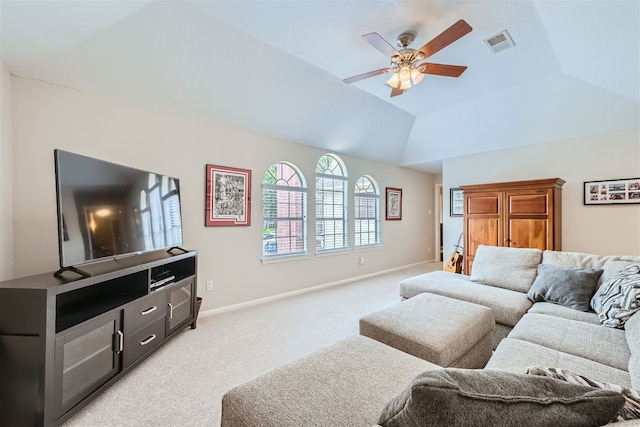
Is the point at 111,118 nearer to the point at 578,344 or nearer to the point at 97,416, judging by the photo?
the point at 97,416

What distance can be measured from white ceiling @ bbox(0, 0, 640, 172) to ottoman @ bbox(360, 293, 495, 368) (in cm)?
240

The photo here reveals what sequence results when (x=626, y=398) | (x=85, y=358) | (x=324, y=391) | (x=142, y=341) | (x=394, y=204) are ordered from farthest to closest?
(x=394, y=204) < (x=142, y=341) < (x=85, y=358) < (x=324, y=391) < (x=626, y=398)

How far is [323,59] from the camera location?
9.53 ft

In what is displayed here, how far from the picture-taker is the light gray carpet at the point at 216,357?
171 cm

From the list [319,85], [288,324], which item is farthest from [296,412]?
[319,85]

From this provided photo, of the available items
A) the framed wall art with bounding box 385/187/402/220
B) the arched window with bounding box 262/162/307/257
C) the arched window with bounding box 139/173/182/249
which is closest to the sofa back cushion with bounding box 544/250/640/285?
the arched window with bounding box 262/162/307/257

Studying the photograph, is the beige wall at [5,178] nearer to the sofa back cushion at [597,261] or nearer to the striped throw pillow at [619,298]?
the striped throw pillow at [619,298]

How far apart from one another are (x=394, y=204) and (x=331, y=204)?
5.80 feet

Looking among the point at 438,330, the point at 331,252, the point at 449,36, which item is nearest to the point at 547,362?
the point at 438,330

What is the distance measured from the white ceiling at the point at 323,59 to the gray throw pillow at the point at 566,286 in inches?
78.2

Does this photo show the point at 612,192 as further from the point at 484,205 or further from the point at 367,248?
the point at 367,248

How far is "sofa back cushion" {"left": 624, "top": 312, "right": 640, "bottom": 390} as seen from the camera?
3.65ft

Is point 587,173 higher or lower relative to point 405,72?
lower

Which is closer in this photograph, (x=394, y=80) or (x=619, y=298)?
(x=619, y=298)
